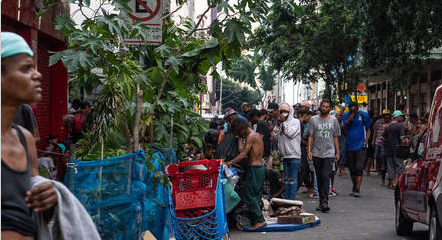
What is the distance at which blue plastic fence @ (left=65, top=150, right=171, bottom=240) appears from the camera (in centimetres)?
577

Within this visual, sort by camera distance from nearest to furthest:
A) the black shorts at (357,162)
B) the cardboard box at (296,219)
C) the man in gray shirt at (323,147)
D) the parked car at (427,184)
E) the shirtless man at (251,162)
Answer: the parked car at (427,184), the shirtless man at (251,162), the cardboard box at (296,219), the man in gray shirt at (323,147), the black shorts at (357,162)

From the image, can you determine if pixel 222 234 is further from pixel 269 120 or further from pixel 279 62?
pixel 279 62

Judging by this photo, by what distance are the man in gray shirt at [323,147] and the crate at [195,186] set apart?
421 cm

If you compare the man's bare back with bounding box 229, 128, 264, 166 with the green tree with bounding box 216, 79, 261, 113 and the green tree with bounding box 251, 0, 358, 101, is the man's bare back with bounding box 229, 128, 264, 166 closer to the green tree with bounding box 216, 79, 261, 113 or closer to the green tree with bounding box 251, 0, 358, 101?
the green tree with bounding box 251, 0, 358, 101

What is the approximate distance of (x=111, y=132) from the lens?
7543mm

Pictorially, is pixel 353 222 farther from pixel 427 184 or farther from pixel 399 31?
pixel 399 31

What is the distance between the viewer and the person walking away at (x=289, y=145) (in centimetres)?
1290

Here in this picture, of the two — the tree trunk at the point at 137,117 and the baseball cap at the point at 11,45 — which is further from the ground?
the baseball cap at the point at 11,45

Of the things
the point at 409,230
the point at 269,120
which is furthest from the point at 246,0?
the point at 269,120

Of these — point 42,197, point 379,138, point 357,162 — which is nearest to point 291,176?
point 357,162

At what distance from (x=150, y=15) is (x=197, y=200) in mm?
2219

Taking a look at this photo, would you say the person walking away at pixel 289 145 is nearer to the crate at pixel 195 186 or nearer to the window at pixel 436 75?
the crate at pixel 195 186

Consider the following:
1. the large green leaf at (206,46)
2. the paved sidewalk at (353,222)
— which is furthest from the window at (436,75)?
the large green leaf at (206,46)

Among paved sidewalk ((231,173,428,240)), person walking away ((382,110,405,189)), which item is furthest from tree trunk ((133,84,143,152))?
person walking away ((382,110,405,189))
